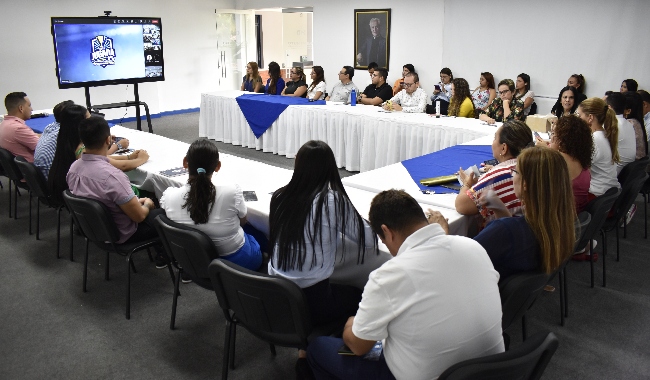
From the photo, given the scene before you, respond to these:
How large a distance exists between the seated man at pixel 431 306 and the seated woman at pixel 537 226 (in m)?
0.45

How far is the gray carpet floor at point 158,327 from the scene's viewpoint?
7.67ft

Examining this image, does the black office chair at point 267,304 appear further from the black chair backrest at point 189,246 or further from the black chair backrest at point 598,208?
the black chair backrest at point 598,208

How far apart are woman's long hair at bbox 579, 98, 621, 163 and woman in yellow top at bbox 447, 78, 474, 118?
244cm

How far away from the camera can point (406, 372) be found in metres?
1.36

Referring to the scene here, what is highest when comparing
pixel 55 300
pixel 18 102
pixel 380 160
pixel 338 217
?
pixel 18 102

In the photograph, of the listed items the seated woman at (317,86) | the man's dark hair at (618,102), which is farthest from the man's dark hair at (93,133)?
the seated woman at (317,86)

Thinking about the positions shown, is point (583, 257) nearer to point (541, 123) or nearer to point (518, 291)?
point (541, 123)

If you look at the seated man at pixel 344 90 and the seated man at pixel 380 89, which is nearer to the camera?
the seated man at pixel 380 89

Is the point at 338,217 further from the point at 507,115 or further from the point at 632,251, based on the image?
the point at 507,115

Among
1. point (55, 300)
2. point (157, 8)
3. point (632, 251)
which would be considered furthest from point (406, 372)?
point (157, 8)

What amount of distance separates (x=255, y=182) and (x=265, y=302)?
1.43m

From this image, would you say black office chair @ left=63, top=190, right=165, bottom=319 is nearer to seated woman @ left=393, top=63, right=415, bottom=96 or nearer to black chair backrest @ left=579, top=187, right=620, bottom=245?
black chair backrest @ left=579, top=187, right=620, bottom=245

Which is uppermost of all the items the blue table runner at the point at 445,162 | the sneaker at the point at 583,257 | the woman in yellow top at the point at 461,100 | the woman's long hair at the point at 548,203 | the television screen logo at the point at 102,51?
the television screen logo at the point at 102,51

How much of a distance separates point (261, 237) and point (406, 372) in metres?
1.46
